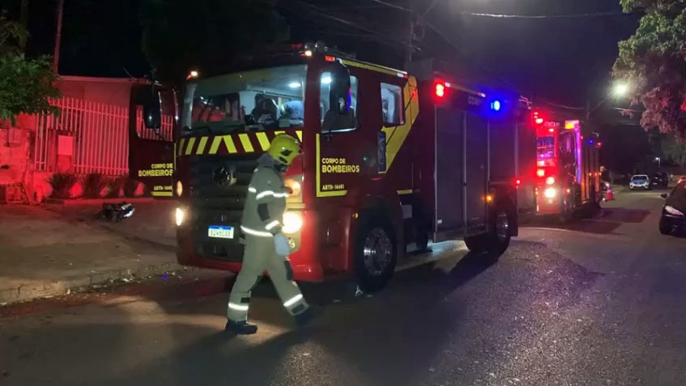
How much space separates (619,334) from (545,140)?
11241 millimetres

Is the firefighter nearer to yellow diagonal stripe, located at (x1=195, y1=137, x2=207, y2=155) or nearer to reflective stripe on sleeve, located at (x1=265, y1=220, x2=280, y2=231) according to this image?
reflective stripe on sleeve, located at (x1=265, y1=220, x2=280, y2=231)

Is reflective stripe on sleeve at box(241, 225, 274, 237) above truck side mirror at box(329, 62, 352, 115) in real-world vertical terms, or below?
below

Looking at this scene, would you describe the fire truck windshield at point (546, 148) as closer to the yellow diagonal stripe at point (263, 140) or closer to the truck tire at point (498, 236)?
the truck tire at point (498, 236)

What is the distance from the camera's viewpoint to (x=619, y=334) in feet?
20.4

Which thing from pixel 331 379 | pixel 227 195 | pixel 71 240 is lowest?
pixel 331 379

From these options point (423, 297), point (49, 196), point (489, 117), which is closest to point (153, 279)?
point (423, 297)

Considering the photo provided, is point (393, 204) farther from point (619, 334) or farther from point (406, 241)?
point (619, 334)

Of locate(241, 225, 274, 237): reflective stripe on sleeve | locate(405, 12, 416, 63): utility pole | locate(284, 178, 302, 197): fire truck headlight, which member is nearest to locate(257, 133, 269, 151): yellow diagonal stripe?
→ locate(284, 178, 302, 197): fire truck headlight

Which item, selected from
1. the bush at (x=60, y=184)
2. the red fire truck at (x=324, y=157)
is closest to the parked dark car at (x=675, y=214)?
the red fire truck at (x=324, y=157)

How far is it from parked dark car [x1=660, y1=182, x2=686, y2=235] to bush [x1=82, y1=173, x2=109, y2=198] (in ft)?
41.5

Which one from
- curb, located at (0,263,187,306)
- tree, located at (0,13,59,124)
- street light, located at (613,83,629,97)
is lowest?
curb, located at (0,263,187,306)

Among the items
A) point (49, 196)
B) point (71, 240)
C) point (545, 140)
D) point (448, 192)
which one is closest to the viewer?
point (448, 192)

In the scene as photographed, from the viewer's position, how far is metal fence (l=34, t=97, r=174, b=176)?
42.2 feet

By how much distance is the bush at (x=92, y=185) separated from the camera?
43.1 feet
